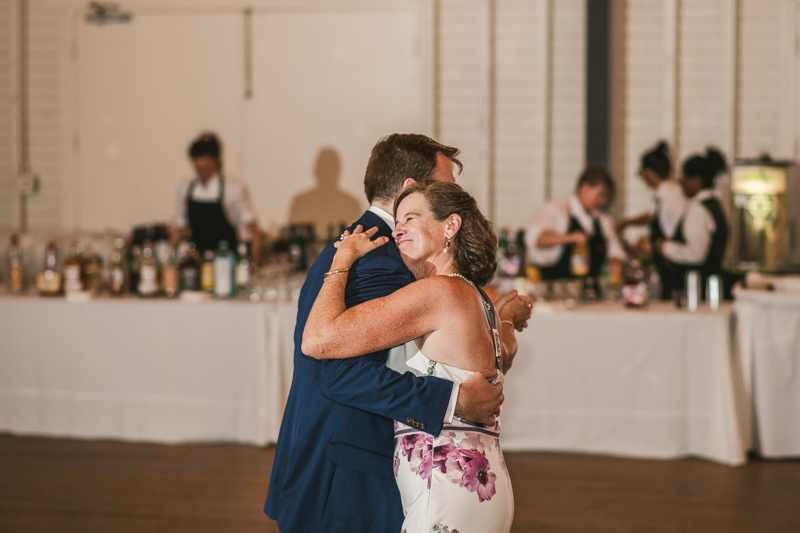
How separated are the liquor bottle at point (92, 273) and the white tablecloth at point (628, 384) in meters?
2.25

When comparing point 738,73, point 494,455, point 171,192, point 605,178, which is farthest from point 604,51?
point 494,455

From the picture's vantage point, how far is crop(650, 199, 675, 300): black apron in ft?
15.7

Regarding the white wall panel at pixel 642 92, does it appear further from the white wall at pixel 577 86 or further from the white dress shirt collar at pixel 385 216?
the white dress shirt collar at pixel 385 216

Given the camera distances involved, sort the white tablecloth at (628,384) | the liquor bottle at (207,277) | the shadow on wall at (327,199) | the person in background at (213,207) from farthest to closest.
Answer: the shadow on wall at (327,199) < the person in background at (213,207) < the liquor bottle at (207,277) < the white tablecloth at (628,384)

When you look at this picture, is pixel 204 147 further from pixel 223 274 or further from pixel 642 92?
pixel 642 92

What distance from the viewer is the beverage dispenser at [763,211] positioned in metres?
5.43

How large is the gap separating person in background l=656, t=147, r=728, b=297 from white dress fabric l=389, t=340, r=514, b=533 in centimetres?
327

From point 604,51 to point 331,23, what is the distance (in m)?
2.13

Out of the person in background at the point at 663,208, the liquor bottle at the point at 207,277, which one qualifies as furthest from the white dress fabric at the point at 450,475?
the person in background at the point at 663,208

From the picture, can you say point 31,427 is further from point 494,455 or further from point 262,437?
point 494,455

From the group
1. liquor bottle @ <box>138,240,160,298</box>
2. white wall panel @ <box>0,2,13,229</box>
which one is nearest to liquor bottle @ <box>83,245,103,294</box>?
liquor bottle @ <box>138,240,160,298</box>

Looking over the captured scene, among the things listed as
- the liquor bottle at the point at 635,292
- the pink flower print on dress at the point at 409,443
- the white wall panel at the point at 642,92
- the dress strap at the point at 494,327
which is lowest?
the pink flower print on dress at the point at 409,443

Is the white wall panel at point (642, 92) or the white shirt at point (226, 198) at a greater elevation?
the white wall panel at point (642, 92)

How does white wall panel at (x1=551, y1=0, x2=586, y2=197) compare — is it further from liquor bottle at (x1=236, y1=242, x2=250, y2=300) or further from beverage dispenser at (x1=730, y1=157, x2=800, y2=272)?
liquor bottle at (x1=236, y1=242, x2=250, y2=300)
